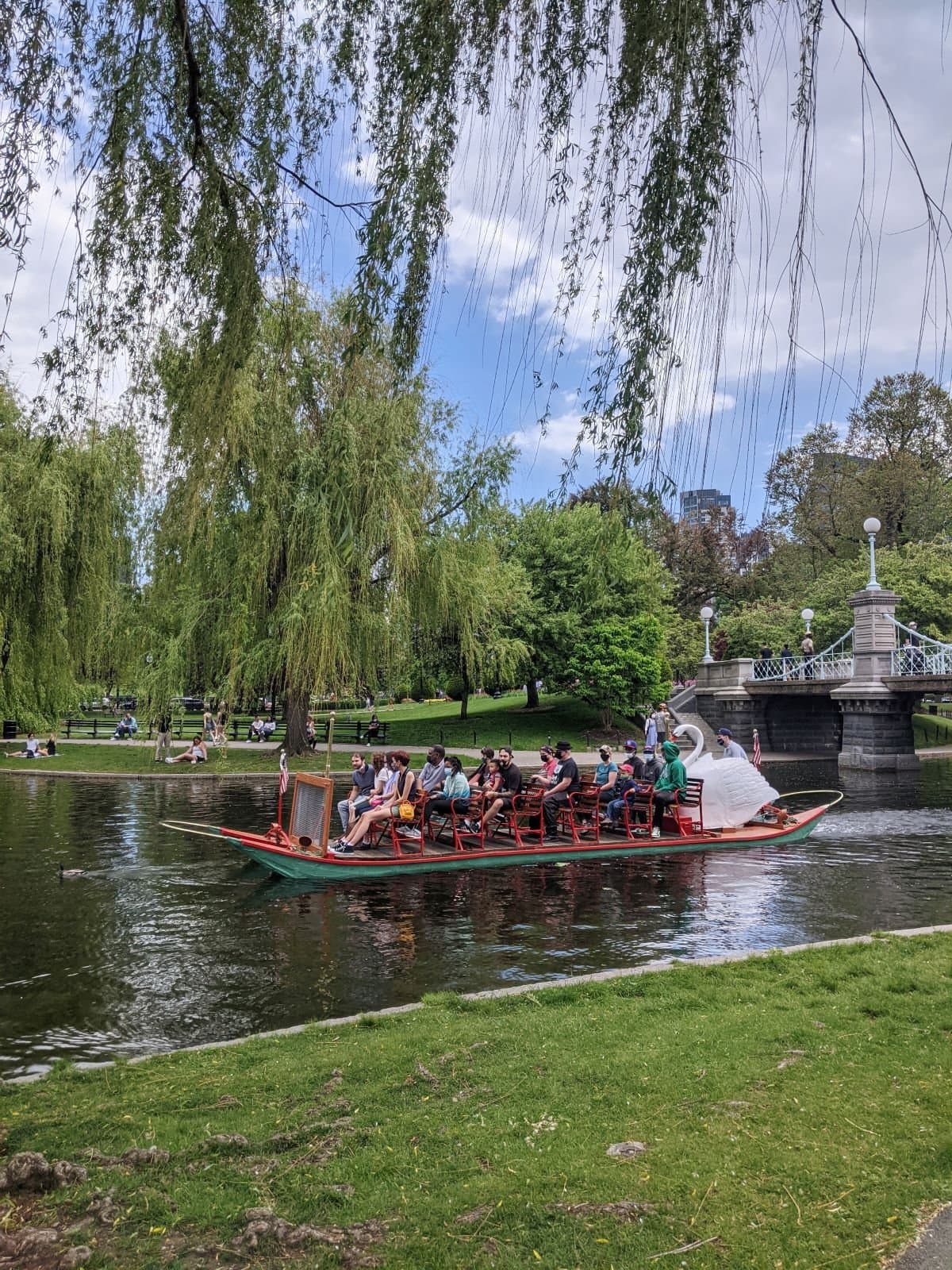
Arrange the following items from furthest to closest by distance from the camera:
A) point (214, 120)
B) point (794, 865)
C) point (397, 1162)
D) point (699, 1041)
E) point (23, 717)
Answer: point (23, 717), point (794, 865), point (699, 1041), point (214, 120), point (397, 1162)

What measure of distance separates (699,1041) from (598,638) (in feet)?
120

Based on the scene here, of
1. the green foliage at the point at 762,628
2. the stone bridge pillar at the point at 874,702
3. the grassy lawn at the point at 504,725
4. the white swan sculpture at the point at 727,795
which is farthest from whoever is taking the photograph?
the green foliage at the point at 762,628

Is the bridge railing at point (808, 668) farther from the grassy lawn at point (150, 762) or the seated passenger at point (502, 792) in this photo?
the seated passenger at point (502, 792)

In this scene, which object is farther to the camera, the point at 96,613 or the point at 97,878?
the point at 96,613

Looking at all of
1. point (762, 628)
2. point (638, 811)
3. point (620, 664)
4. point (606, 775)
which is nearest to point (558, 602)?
point (620, 664)

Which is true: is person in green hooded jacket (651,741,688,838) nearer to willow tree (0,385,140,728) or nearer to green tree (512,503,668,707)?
willow tree (0,385,140,728)

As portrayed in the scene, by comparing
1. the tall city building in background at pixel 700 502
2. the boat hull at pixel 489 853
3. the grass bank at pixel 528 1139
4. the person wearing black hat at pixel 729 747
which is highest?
the tall city building in background at pixel 700 502

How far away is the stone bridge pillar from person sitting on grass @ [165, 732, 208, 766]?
22.9m

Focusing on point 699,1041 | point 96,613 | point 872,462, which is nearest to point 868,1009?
point 699,1041

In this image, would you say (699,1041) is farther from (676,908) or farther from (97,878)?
(97,878)

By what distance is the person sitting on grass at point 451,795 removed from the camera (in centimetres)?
1528

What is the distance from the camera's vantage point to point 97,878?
45.6ft

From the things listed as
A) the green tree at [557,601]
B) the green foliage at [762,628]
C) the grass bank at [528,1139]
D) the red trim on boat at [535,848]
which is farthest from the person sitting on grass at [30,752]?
the green foliage at [762,628]

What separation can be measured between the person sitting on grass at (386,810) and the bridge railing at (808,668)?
25.2m
